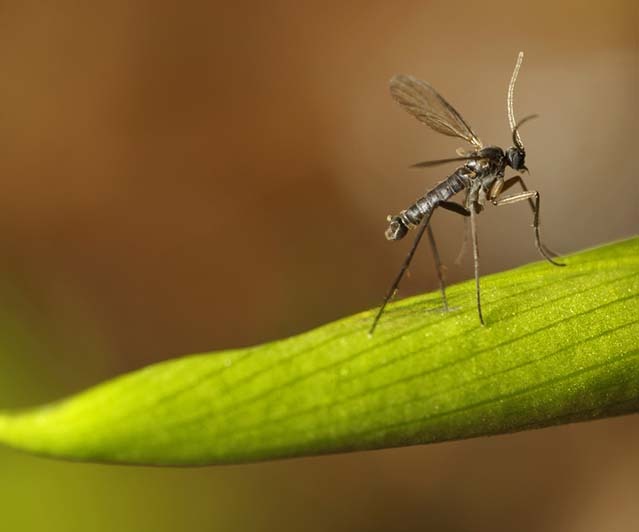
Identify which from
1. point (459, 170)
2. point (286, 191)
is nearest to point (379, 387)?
point (459, 170)

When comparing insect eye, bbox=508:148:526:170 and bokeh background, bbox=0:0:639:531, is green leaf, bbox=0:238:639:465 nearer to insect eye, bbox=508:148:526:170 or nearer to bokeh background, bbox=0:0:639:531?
insect eye, bbox=508:148:526:170

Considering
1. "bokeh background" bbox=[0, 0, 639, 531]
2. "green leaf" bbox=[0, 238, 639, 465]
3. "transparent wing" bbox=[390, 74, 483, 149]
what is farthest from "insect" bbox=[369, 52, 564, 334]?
"bokeh background" bbox=[0, 0, 639, 531]

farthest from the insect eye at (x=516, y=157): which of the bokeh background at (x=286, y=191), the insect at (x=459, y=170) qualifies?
the bokeh background at (x=286, y=191)

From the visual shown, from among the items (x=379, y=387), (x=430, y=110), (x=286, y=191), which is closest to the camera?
(x=379, y=387)

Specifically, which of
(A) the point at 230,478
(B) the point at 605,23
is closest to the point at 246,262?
(A) the point at 230,478

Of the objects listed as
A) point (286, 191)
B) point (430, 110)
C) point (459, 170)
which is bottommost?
point (286, 191)

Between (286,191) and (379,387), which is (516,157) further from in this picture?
(286,191)

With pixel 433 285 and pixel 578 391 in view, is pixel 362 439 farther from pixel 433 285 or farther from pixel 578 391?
pixel 433 285
